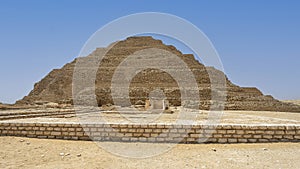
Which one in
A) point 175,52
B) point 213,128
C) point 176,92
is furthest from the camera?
point 175,52

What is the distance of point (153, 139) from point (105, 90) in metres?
33.3

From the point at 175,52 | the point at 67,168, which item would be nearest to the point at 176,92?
the point at 175,52

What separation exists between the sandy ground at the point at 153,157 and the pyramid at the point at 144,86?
2245cm

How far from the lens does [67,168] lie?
497cm

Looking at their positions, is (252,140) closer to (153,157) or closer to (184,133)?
(184,133)

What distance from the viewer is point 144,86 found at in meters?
44.2

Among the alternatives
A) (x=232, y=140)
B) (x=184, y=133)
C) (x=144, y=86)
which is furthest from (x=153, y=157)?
(x=144, y=86)

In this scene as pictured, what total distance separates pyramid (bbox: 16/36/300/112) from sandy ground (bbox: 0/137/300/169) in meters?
22.5

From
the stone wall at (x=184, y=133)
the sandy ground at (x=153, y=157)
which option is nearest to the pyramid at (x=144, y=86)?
the stone wall at (x=184, y=133)

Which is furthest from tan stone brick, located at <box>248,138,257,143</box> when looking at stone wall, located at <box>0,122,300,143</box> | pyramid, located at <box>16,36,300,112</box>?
pyramid, located at <box>16,36,300,112</box>

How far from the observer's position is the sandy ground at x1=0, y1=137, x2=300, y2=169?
5.19 m

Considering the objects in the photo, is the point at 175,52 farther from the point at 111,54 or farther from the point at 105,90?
the point at 105,90

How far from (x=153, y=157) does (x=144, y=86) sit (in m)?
38.6

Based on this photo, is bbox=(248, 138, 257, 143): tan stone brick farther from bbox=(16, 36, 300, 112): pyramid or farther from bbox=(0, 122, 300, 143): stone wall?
bbox=(16, 36, 300, 112): pyramid
